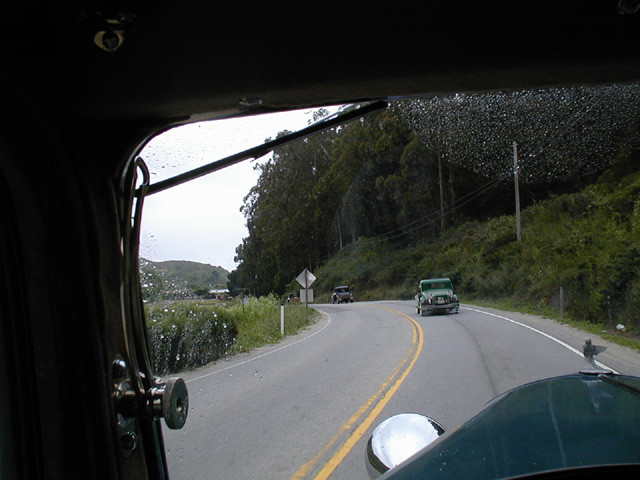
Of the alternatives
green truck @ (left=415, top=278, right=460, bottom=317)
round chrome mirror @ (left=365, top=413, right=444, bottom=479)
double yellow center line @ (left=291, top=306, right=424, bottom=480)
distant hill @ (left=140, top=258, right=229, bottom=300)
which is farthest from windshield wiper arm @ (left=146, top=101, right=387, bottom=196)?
green truck @ (left=415, top=278, right=460, bottom=317)

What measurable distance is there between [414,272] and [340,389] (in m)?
9.39

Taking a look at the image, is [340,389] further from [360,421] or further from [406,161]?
[406,161]

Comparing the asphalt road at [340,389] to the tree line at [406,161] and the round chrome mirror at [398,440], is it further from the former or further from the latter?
the tree line at [406,161]

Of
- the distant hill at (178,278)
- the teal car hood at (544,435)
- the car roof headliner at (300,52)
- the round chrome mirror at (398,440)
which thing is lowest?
the round chrome mirror at (398,440)

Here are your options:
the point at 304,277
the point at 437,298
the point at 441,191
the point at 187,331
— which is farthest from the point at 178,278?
the point at 437,298

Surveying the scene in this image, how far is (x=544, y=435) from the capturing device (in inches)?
87.9

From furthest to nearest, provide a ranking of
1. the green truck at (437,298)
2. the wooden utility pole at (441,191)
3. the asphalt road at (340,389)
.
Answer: the green truck at (437,298) → the wooden utility pole at (441,191) → the asphalt road at (340,389)

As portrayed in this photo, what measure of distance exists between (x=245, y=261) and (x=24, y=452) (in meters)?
1.93

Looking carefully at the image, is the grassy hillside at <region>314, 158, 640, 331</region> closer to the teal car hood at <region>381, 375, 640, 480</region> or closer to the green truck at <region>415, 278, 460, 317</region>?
the green truck at <region>415, 278, 460, 317</region>

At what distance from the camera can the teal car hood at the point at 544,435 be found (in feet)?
6.29

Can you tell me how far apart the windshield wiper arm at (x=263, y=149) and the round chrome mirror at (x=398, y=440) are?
139cm

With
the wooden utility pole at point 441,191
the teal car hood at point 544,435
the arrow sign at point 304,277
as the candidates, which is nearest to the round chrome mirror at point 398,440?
the teal car hood at point 544,435

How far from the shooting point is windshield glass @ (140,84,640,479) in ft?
11.1

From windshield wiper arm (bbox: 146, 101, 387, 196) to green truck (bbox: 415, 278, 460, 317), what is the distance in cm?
1666
